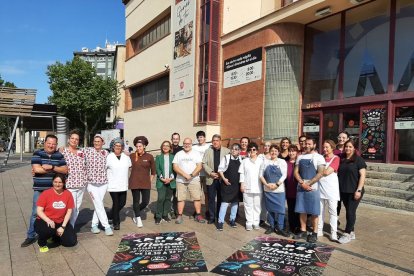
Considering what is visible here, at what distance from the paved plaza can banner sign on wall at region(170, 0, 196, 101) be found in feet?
43.8

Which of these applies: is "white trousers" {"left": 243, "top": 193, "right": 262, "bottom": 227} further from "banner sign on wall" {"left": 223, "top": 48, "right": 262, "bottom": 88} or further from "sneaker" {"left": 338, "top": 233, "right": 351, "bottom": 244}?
"banner sign on wall" {"left": 223, "top": 48, "right": 262, "bottom": 88}

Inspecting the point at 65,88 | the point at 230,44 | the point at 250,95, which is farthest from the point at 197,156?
the point at 65,88

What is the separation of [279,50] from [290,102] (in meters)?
2.30

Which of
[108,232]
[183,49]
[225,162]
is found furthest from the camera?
[183,49]

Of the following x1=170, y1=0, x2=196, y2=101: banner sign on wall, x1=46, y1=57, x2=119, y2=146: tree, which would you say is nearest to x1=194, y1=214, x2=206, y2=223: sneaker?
x1=170, y1=0, x2=196, y2=101: banner sign on wall

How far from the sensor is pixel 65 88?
35.6 meters

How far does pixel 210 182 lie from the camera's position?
22.9 ft

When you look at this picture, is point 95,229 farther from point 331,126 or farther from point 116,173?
point 331,126

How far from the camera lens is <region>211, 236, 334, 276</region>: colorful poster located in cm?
431

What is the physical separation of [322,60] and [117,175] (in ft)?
37.5

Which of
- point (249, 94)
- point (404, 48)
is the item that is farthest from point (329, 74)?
point (249, 94)

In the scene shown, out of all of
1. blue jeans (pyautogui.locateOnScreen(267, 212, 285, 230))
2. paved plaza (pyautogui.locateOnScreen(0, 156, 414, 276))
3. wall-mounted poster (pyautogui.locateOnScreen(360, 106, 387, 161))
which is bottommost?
paved plaza (pyautogui.locateOnScreen(0, 156, 414, 276))

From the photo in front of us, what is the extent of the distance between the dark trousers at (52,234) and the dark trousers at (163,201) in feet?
6.37

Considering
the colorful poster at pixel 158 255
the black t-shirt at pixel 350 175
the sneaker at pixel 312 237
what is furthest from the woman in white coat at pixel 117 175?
the black t-shirt at pixel 350 175
